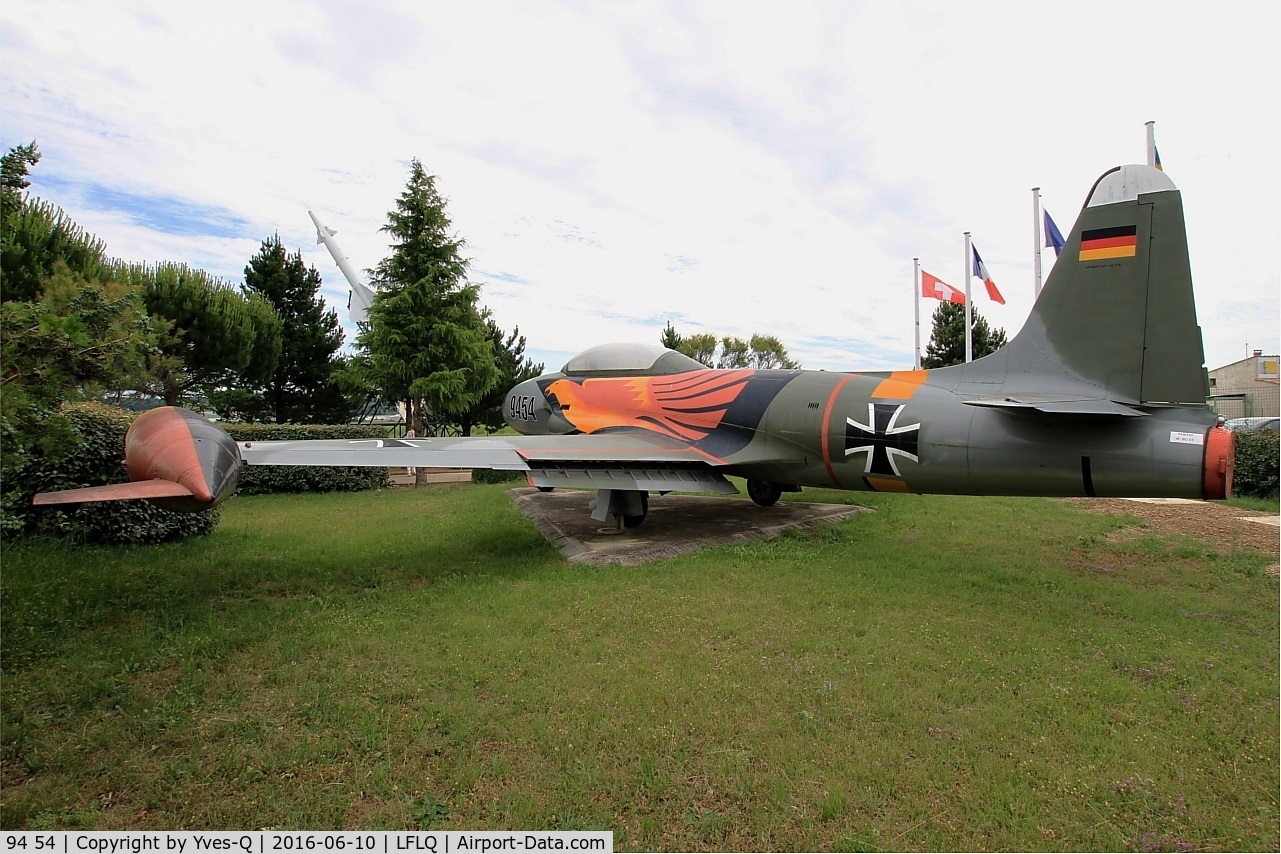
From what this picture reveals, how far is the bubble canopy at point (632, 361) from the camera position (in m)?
11.1

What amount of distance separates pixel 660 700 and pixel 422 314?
1552 centimetres

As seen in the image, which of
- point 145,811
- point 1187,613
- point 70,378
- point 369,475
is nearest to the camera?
point 145,811

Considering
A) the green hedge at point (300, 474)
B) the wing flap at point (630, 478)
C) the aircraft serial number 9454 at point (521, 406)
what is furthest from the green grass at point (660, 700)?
the green hedge at point (300, 474)

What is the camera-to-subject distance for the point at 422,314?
1711cm

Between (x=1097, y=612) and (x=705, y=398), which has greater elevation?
(x=705, y=398)

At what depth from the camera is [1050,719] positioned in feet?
12.7

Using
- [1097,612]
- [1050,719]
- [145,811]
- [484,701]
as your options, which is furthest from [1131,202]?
[145,811]

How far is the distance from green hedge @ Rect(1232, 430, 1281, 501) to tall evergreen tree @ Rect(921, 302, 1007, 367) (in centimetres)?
1604

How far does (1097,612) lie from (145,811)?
7.79m

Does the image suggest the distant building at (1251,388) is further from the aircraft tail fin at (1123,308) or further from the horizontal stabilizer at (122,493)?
the horizontal stabilizer at (122,493)

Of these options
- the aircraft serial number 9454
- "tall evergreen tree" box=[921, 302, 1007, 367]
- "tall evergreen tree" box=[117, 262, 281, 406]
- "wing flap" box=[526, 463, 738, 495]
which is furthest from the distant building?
"tall evergreen tree" box=[117, 262, 281, 406]

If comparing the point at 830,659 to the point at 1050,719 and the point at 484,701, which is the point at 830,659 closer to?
the point at 1050,719

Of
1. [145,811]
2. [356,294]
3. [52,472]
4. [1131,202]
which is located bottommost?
→ [145,811]

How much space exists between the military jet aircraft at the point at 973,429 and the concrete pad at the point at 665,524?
637mm
